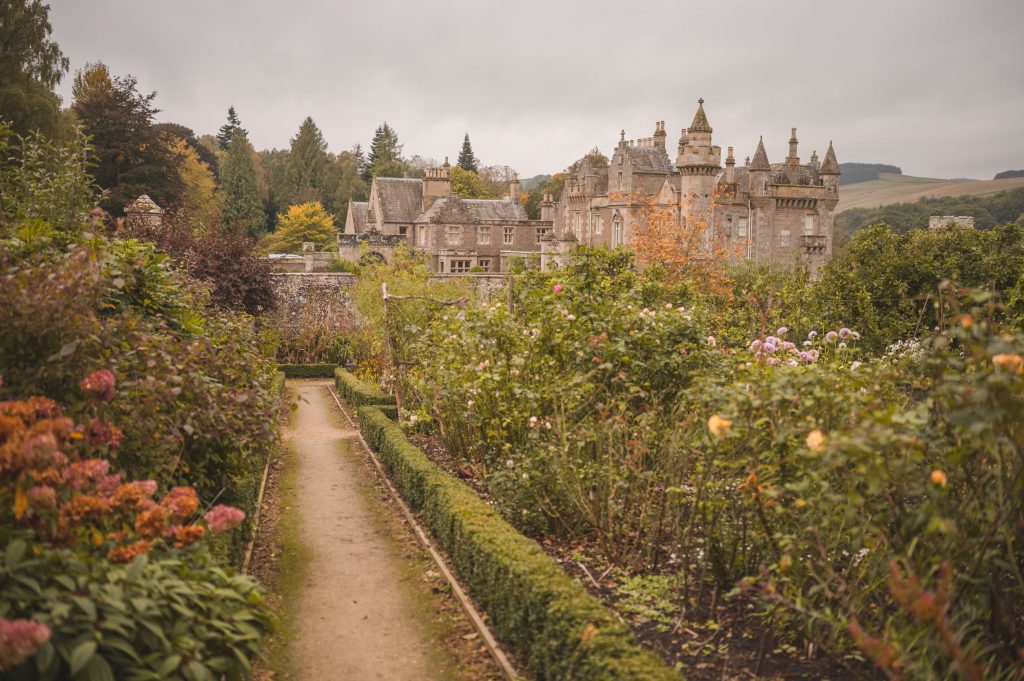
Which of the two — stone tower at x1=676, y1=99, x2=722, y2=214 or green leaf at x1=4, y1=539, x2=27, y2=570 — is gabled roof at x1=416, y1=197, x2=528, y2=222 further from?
green leaf at x1=4, y1=539, x2=27, y2=570

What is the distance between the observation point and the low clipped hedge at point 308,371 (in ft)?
79.2

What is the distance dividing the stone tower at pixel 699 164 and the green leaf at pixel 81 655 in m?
32.2

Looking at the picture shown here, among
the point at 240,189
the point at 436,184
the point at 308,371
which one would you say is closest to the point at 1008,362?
the point at 308,371

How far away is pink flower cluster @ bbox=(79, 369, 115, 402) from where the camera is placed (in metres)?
4.38

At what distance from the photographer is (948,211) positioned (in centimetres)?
5794

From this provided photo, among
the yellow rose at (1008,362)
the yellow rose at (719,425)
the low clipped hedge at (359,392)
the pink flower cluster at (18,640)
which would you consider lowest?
the low clipped hedge at (359,392)

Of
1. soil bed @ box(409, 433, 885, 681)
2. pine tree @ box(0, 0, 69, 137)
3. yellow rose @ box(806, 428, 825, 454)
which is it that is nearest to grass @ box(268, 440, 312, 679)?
soil bed @ box(409, 433, 885, 681)

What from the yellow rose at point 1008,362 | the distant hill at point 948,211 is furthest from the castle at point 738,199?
the yellow rose at point 1008,362

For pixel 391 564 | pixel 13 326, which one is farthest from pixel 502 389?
pixel 13 326

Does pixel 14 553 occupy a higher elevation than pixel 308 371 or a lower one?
higher

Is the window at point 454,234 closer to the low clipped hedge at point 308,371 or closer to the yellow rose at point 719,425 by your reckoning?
the low clipped hedge at point 308,371

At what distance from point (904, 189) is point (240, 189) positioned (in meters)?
86.4

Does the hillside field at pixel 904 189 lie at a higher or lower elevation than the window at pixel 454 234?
higher

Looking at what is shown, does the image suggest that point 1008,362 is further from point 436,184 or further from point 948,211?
point 948,211
